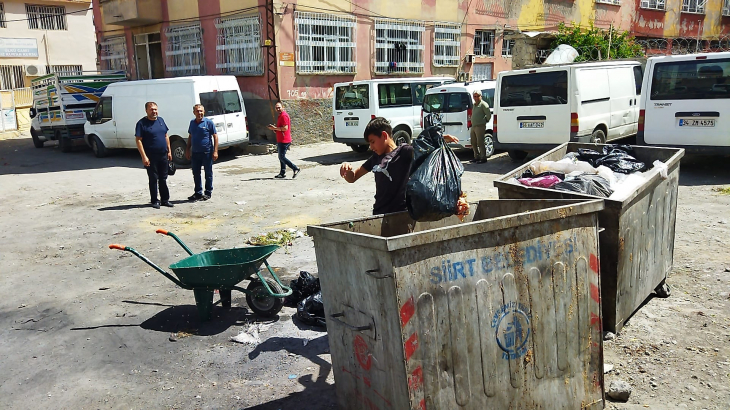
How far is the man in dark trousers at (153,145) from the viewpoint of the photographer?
946 centimetres

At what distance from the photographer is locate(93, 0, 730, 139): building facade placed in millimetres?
17781

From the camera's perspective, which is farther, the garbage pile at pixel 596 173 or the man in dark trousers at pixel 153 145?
the man in dark trousers at pixel 153 145

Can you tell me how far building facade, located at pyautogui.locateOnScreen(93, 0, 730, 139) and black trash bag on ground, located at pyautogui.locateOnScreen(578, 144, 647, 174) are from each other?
12868mm

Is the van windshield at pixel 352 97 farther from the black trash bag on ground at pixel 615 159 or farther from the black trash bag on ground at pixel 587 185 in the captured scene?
the black trash bag on ground at pixel 587 185

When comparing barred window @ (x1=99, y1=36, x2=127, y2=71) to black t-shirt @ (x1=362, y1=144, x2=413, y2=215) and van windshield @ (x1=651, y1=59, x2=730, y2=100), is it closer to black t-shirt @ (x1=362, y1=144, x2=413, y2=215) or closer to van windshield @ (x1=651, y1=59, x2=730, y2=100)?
van windshield @ (x1=651, y1=59, x2=730, y2=100)

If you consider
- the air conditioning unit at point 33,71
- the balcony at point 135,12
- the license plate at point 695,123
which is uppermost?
the balcony at point 135,12

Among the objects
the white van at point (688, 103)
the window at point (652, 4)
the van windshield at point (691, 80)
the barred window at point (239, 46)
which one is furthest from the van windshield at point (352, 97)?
the window at point (652, 4)

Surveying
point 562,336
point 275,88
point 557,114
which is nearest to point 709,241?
point 562,336

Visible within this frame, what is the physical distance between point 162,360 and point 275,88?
13869 millimetres

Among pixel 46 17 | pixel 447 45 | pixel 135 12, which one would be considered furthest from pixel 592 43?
pixel 46 17

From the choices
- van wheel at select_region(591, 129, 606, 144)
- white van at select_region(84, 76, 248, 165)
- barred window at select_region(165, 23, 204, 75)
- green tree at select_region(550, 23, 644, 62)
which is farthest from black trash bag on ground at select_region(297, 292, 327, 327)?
green tree at select_region(550, 23, 644, 62)

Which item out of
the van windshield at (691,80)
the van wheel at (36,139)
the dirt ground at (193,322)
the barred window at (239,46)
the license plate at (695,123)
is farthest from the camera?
the van wheel at (36,139)

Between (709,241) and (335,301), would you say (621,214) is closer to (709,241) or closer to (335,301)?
(335,301)

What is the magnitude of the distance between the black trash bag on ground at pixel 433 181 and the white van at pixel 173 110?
38.9 feet
